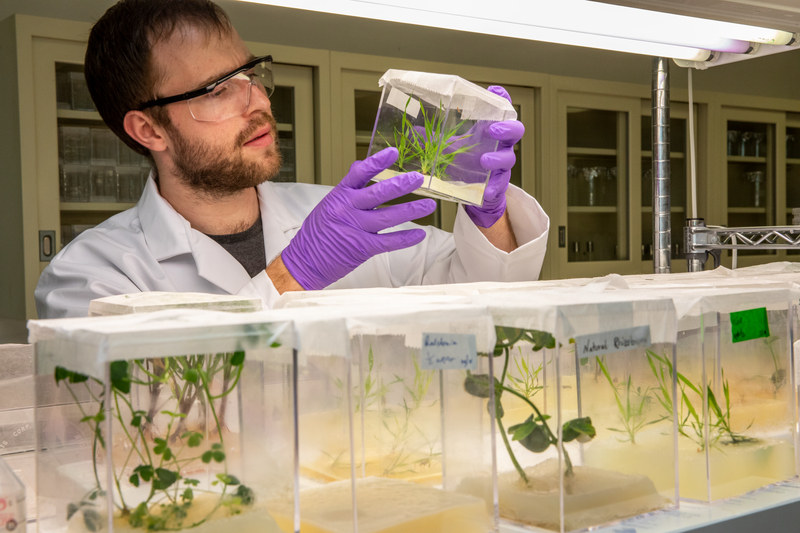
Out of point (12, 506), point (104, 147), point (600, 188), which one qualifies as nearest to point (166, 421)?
point (12, 506)

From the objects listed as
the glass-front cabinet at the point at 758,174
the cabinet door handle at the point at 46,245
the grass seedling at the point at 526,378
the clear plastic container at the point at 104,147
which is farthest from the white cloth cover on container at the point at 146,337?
the glass-front cabinet at the point at 758,174

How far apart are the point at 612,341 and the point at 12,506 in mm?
456

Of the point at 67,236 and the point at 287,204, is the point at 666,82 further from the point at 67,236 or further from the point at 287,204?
the point at 67,236

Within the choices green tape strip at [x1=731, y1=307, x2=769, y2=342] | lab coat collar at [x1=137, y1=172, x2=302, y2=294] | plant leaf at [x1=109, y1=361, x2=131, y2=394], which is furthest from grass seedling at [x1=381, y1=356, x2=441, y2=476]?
lab coat collar at [x1=137, y1=172, x2=302, y2=294]

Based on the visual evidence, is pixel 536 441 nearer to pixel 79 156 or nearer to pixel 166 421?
pixel 166 421

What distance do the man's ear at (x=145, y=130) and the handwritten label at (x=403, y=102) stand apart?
65 centimetres

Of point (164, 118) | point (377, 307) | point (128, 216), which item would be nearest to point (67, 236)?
point (128, 216)

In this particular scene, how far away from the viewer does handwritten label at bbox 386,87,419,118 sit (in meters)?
1.06

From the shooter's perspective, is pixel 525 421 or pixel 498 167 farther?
pixel 498 167

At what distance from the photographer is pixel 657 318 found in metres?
0.58

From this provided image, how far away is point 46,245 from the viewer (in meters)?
2.09

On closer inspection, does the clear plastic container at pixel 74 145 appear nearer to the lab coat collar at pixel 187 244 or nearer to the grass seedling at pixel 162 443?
the lab coat collar at pixel 187 244

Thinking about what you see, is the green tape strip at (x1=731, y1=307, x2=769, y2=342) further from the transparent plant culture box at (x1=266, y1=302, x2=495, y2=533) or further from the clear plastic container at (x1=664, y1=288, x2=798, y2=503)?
the transparent plant culture box at (x1=266, y1=302, x2=495, y2=533)

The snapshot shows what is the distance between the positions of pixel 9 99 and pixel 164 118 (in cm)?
91
